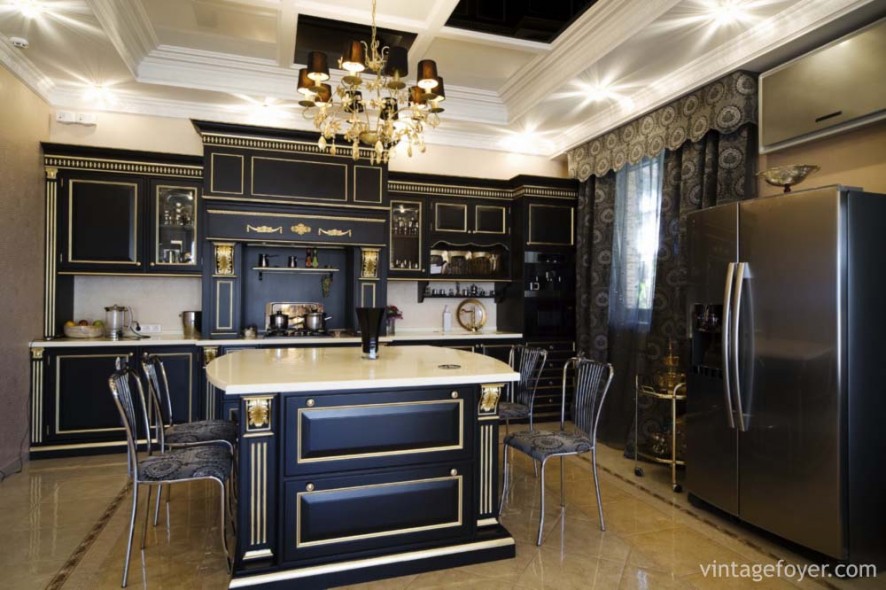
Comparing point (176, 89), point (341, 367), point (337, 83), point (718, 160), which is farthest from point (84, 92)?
point (718, 160)

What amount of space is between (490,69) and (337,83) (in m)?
1.41

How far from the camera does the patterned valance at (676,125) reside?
3723 mm

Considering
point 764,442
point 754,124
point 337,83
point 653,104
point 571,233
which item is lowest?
point 764,442

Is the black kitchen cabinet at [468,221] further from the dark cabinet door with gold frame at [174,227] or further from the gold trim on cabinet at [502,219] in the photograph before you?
the dark cabinet door with gold frame at [174,227]

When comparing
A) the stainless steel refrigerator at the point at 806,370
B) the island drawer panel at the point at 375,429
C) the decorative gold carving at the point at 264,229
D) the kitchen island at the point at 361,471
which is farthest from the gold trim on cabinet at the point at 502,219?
the island drawer panel at the point at 375,429

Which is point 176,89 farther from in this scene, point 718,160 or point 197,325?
point 718,160

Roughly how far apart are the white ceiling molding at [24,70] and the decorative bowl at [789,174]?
5135 millimetres

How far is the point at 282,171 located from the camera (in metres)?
4.94

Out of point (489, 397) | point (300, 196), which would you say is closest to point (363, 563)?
point (489, 397)

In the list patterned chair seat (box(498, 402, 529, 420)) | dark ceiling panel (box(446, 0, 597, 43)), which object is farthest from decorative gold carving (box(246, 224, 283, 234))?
patterned chair seat (box(498, 402, 529, 420))

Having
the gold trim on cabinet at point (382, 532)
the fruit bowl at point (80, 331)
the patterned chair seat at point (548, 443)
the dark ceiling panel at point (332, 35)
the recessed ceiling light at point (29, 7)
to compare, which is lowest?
the gold trim on cabinet at point (382, 532)

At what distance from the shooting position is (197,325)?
512cm

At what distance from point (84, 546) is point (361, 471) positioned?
5.31 feet

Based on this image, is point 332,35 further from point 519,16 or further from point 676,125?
point 676,125
